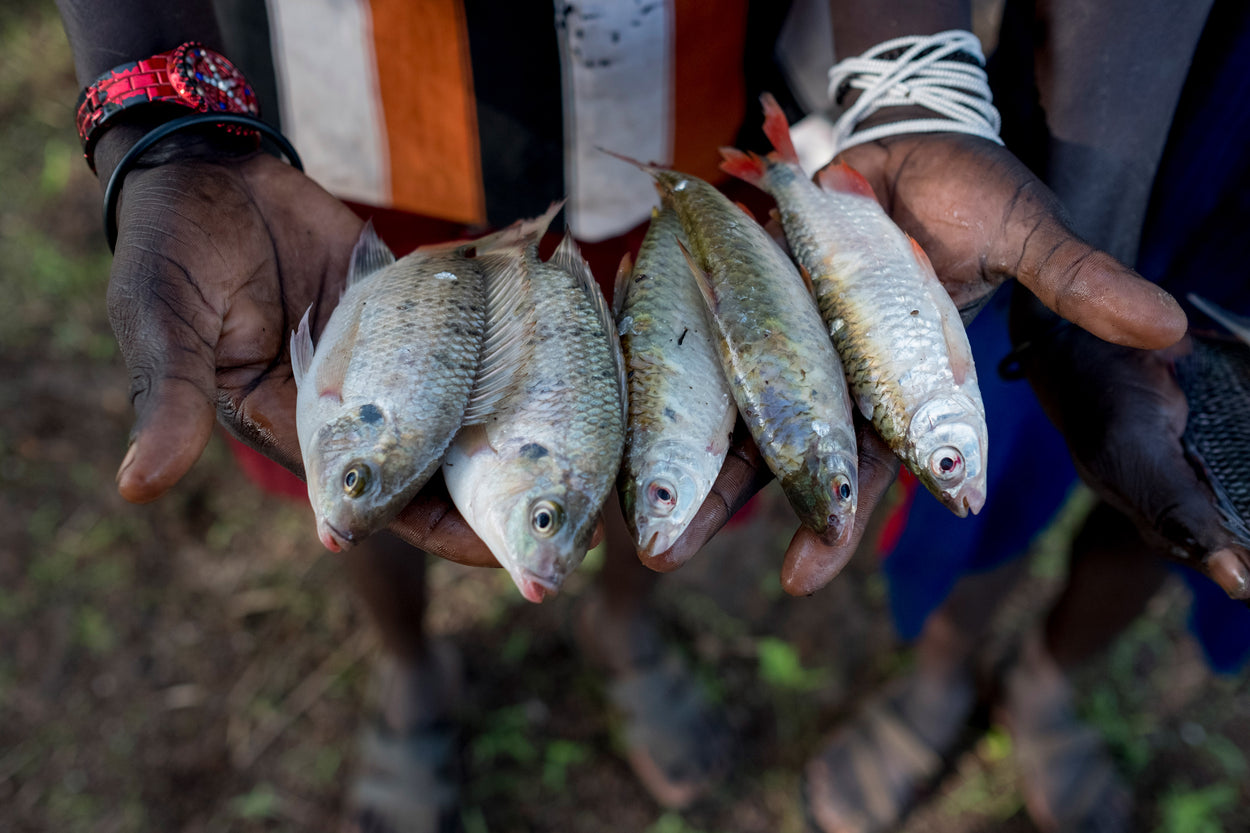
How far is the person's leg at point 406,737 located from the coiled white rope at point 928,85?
2440mm

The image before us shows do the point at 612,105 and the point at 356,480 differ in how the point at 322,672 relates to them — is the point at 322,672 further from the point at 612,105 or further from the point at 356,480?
the point at 612,105

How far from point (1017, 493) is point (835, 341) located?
57.8 inches

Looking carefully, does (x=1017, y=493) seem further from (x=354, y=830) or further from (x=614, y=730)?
(x=354, y=830)

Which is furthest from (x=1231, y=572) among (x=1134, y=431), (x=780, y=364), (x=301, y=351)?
(x=301, y=351)

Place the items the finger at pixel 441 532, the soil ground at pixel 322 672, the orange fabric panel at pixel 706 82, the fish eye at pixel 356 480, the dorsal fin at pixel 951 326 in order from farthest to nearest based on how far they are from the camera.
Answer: the soil ground at pixel 322 672, the orange fabric panel at pixel 706 82, the dorsal fin at pixel 951 326, the finger at pixel 441 532, the fish eye at pixel 356 480

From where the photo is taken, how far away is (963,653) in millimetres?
3832

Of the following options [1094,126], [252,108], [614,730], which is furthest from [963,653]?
[252,108]

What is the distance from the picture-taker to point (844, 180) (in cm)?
269

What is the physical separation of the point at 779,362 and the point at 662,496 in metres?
0.52

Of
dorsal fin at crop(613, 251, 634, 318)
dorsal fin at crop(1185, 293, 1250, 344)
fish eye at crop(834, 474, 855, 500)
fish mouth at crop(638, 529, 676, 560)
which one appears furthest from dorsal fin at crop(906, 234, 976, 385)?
dorsal fin at crop(1185, 293, 1250, 344)

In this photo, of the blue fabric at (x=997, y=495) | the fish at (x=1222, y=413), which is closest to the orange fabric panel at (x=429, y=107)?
the blue fabric at (x=997, y=495)

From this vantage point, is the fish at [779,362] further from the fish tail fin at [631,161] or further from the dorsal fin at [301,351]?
the dorsal fin at [301,351]

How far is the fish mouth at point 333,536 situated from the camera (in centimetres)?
203

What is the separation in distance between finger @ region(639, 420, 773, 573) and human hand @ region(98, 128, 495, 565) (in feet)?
1.54
